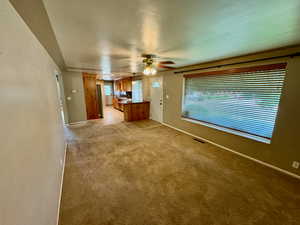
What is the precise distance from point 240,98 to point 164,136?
7.41ft

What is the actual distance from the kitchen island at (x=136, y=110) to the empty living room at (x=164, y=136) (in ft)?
6.28

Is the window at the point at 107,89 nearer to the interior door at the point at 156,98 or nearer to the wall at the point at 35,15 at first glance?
the interior door at the point at 156,98

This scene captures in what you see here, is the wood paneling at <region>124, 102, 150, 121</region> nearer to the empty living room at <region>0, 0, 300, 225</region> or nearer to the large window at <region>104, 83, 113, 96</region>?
the empty living room at <region>0, 0, 300, 225</region>

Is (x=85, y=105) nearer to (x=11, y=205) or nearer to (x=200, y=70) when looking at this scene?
(x=200, y=70)

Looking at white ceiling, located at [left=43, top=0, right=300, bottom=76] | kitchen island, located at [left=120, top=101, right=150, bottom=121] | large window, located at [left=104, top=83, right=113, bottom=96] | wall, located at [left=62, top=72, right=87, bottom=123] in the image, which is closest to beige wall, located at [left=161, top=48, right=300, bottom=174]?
white ceiling, located at [left=43, top=0, right=300, bottom=76]

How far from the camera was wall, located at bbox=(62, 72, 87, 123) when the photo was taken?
16.2 ft

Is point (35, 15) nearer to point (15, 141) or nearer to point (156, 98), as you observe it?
point (15, 141)

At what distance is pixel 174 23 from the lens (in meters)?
1.37

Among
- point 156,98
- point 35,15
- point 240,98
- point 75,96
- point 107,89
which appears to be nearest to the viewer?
point 35,15

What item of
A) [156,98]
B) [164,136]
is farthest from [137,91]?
[164,136]

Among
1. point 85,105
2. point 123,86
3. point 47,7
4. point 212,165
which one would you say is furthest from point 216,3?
point 123,86

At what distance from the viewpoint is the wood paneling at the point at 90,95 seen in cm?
548

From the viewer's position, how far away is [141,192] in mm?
1877

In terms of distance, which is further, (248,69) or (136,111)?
(136,111)
